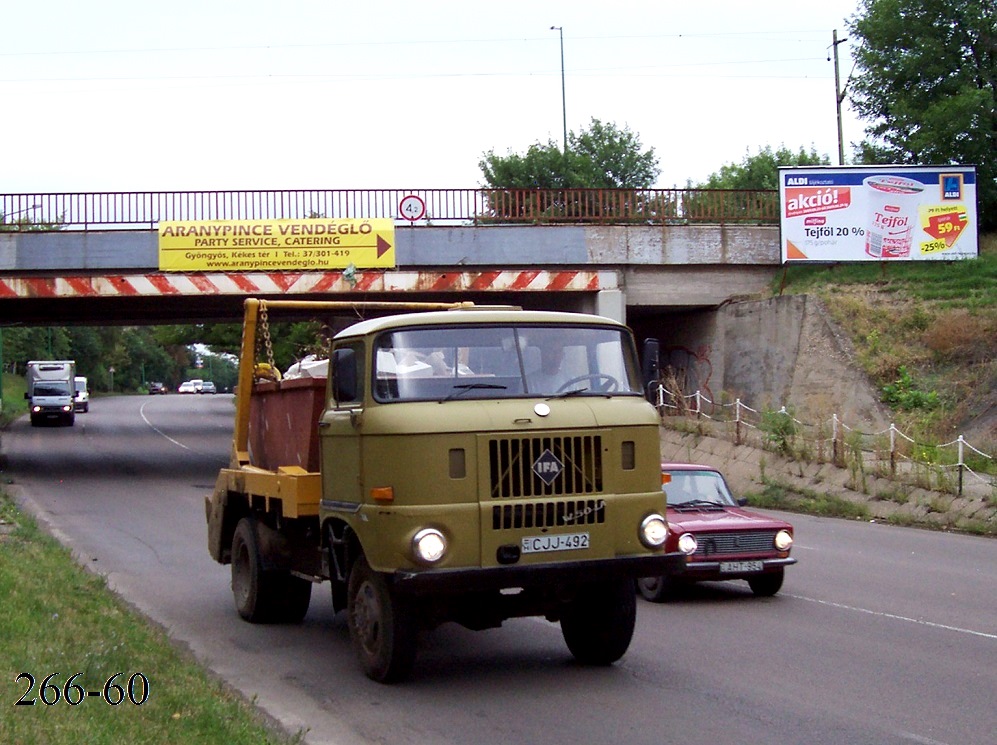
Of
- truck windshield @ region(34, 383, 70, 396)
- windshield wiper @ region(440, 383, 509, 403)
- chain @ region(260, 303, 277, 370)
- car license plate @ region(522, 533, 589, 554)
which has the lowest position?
car license plate @ region(522, 533, 589, 554)

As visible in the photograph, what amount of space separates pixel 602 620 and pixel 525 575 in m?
1.31

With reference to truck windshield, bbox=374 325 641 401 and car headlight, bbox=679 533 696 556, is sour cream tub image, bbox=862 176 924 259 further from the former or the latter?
truck windshield, bbox=374 325 641 401

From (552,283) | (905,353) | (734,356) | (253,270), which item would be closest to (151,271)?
(253,270)

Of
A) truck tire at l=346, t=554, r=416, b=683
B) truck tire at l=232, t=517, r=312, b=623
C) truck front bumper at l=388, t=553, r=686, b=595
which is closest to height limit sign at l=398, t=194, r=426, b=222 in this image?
truck tire at l=232, t=517, r=312, b=623

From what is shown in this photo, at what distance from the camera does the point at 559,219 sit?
2816 centimetres

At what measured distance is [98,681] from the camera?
6902mm

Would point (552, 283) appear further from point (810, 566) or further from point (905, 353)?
point (810, 566)

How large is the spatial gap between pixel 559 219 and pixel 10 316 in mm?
17205

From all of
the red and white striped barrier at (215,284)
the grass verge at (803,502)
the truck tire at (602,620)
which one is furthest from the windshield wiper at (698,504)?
the red and white striped barrier at (215,284)

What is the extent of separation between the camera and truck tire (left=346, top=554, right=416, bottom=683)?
25.4 feet

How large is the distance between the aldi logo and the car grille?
4089 millimetres

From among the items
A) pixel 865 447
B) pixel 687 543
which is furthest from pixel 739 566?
pixel 865 447

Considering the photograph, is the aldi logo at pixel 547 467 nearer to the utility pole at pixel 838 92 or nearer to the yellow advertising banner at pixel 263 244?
the yellow advertising banner at pixel 263 244

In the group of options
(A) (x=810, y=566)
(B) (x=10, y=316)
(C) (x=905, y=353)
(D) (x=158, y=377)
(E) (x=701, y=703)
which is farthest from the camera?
(D) (x=158, y=377)
